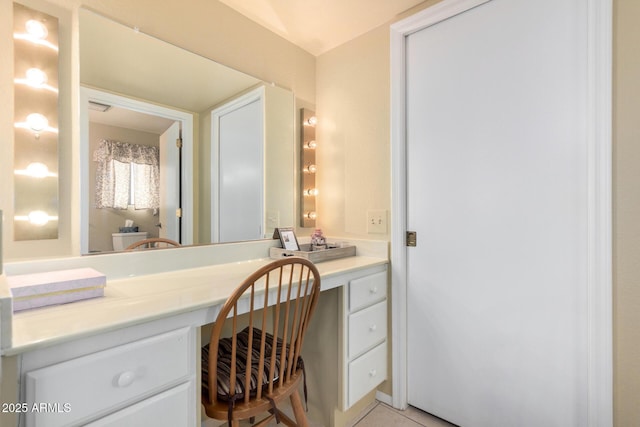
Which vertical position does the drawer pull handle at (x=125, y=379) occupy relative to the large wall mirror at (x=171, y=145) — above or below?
below

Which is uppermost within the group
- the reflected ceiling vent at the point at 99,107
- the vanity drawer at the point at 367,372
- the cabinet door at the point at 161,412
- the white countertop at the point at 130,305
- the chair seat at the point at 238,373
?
the reflected ceiling vent at the point at 99,107

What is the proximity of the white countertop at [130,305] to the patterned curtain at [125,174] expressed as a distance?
0.32 metres

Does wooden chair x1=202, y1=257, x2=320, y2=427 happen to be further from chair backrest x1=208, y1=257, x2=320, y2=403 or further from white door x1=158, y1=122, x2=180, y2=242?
white door x1=158, y1=122, x2=180, y2=242

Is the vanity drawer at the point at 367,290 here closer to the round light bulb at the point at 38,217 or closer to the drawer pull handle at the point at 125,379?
the drawer pull handle at the point at 125,379

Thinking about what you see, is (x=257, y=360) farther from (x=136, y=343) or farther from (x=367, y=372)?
(x=367, y=372)

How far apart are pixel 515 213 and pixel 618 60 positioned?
0.65 meters

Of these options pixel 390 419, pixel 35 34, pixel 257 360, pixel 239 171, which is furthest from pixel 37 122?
pixel 390 419

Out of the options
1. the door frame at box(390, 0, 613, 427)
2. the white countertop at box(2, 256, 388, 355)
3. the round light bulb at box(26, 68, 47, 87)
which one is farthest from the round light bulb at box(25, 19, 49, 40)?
the door frame at box(390, 0, 613, 427)

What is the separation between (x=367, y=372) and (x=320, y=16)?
1937mm

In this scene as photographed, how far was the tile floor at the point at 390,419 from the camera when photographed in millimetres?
1634

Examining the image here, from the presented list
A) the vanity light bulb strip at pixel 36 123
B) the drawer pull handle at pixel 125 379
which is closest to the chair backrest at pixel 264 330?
the drawer pull handle at pixel 125 379

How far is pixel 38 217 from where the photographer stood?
1143 millimetres

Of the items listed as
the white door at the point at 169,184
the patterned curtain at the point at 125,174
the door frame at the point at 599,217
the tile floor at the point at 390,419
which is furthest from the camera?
the tile floor at the point at 390,419

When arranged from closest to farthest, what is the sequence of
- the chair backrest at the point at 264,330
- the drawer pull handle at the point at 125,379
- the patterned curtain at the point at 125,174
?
the drawer pull handle at the point at 125,379
the chair backrest at the point at 264,330
the patterned curtain at the point at 125,174
